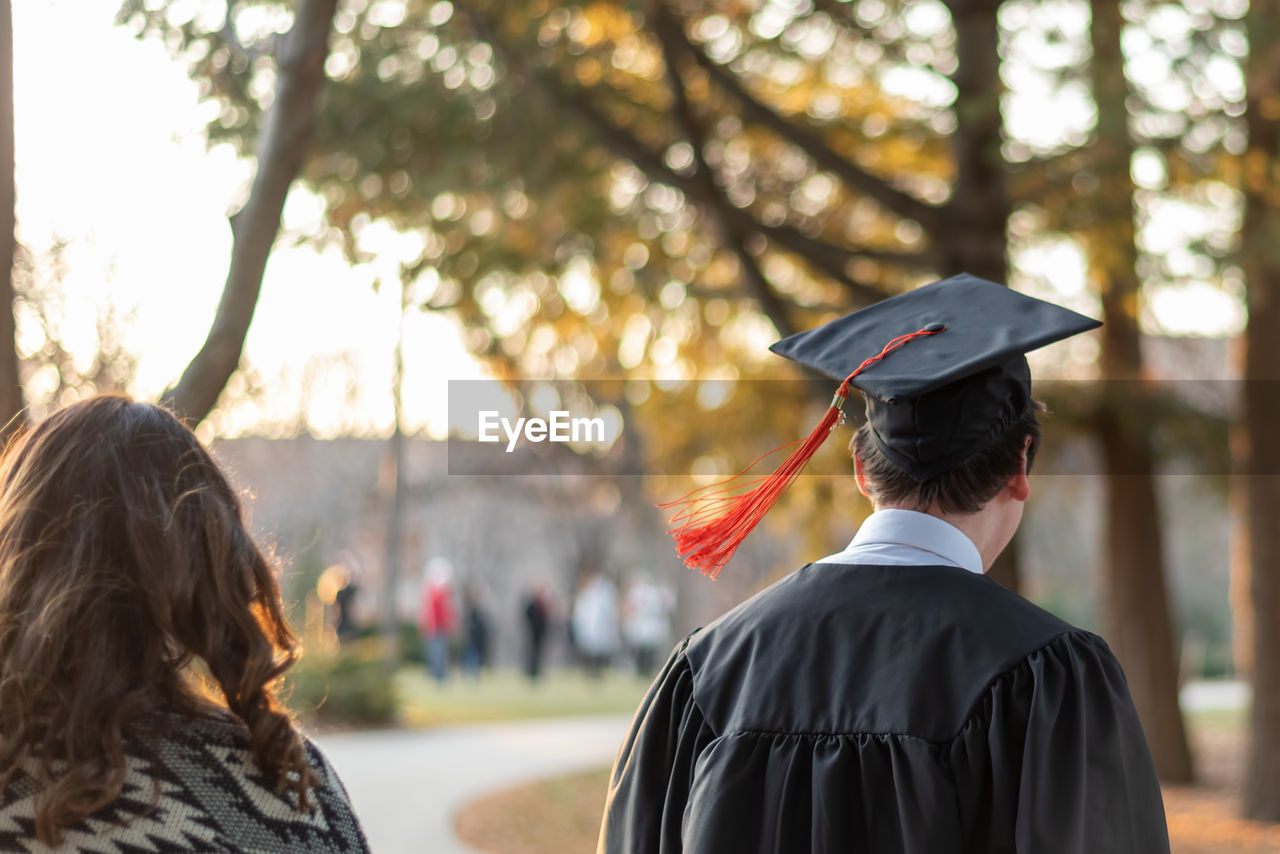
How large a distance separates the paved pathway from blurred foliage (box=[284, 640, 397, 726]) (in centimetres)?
41

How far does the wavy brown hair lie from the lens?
154 centimetres

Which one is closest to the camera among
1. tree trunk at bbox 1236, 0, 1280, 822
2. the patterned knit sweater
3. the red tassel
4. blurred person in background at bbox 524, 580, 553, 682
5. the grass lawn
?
the patterned knit sweater

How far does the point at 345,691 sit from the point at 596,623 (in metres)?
8.37

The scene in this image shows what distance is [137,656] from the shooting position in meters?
1.61

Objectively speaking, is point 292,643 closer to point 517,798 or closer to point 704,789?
point 704,789

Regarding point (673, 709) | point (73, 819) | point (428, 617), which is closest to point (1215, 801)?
point (673, 709)

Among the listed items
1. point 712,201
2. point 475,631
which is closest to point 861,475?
point 712,201

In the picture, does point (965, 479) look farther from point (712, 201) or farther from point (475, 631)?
point (475, 631)

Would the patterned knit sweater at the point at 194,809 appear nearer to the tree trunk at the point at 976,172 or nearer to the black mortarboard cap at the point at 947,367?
the black mortarboard cap at the point at 947,367

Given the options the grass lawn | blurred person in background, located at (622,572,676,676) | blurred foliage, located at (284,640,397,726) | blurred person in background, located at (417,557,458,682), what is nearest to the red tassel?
blurred foliage, located at (284,640,397,726)

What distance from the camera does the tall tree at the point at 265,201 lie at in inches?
129

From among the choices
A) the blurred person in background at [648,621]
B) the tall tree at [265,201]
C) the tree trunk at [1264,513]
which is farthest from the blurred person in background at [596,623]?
the tall tree at [265,201]
